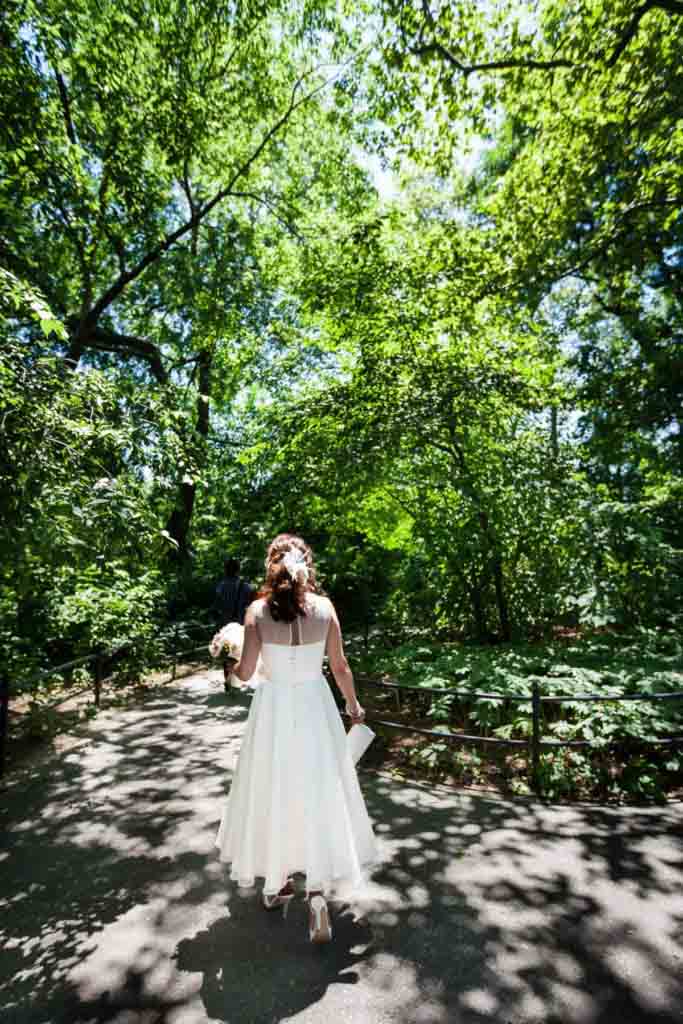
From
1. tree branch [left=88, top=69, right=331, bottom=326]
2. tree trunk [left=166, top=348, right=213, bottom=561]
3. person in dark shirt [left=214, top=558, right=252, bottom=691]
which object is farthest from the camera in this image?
Result: tree trunk [left=166, top=348, right=213, bottom=561]

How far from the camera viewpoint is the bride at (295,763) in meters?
3.36

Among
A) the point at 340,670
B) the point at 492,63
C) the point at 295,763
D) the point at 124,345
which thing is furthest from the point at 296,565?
the point at 124,345

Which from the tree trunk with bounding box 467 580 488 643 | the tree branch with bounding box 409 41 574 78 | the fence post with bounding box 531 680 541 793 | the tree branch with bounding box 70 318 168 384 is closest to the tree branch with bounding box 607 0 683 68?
the tree branch with bounding box 409 41 574 78

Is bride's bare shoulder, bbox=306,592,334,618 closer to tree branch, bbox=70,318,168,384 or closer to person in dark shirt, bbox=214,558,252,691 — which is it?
person in dark shirt, bbox=214,558,252,691

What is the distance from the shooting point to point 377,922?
3533mm

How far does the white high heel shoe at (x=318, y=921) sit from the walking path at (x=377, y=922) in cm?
8

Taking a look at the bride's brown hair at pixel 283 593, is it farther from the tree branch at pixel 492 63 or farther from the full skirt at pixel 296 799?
the tree branch at pixel 492 63

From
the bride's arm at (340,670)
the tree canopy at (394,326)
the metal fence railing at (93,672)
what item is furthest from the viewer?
the tree canopy at (394,326)

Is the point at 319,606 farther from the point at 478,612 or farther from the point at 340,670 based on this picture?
the point at 478,612

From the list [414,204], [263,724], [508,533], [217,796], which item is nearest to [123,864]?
[217,796]

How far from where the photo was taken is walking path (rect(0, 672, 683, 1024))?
9.39 feet

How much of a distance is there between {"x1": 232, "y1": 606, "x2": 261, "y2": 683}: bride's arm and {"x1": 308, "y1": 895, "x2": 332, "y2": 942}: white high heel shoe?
135 cm

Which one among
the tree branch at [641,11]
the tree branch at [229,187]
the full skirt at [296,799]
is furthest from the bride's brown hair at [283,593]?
the tree branch at [229,187]

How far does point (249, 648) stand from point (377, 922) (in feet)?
6.24
